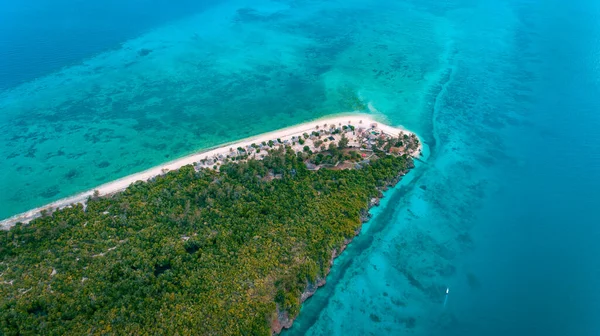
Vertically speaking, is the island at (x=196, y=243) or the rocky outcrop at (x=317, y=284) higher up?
the island at (x=196, y=243)

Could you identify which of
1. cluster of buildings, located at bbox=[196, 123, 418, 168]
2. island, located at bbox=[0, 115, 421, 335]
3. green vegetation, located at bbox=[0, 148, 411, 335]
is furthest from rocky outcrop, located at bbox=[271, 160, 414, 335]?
cluster of buildings, located at bbox=[196, 123, 418, 168]

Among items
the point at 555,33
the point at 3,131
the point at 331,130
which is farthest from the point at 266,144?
the point at 555,33

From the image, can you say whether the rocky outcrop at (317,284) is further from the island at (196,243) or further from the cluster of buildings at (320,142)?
the cluster of buildings at (320,142)

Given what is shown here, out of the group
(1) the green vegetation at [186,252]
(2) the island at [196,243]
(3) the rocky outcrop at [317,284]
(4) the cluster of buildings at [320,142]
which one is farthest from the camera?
(4) the cluster of buildings at [320,142]

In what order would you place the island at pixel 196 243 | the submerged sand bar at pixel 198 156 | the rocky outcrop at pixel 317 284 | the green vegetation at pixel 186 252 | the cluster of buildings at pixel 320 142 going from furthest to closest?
the cluster of buildings at pixel 320 142 → the submerged sand bar at pixel 198 156 → the rocky outcrop at pixel 317 284 → the island at pixel 196 243 → the green vegetation at pixel 186 252

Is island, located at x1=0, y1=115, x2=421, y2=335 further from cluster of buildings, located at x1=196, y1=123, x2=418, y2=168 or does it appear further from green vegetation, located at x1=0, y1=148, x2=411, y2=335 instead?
cluster of buildings, located at x1=196, y1=123, x2=418, y2=168

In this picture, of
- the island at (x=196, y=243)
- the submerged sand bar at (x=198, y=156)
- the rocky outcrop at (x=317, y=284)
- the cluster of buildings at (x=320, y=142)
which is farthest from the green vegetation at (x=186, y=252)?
the submerged sand bar at (x=198, y=156)
